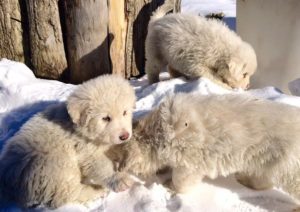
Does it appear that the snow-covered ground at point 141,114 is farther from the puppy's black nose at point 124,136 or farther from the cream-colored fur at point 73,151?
the puppy's black nose at point 124,136

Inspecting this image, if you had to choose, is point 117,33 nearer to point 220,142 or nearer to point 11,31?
point 11,31

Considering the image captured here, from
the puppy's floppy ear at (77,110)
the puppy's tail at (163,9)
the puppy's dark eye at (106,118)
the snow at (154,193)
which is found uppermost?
the puppy's tail at (163,9)

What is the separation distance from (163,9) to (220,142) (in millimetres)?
2542

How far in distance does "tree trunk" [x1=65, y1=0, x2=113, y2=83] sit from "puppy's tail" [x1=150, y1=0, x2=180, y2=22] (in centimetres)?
59

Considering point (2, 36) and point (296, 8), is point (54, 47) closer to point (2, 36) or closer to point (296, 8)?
point (2, 36)

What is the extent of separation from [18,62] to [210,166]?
270 centimetres

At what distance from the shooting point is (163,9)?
5512 mm

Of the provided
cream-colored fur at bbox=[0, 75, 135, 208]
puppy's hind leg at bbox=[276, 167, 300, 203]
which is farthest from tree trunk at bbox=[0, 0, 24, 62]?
puppy's hind leg at bbox=[276, 167, 300, 203]

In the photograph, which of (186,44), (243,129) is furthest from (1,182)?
(186,44)

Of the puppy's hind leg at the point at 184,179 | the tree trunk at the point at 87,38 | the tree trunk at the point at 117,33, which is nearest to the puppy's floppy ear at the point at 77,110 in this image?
the puppy's hind leg at the point at 184,179

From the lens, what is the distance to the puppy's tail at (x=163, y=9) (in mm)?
5387

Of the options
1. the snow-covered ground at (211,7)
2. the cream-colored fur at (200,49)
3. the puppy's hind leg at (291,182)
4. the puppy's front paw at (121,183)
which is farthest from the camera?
the snow-covered ground at (211,7)

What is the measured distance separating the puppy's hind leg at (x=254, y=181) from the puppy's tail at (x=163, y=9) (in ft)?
7.77

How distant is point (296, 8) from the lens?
5391 mm
